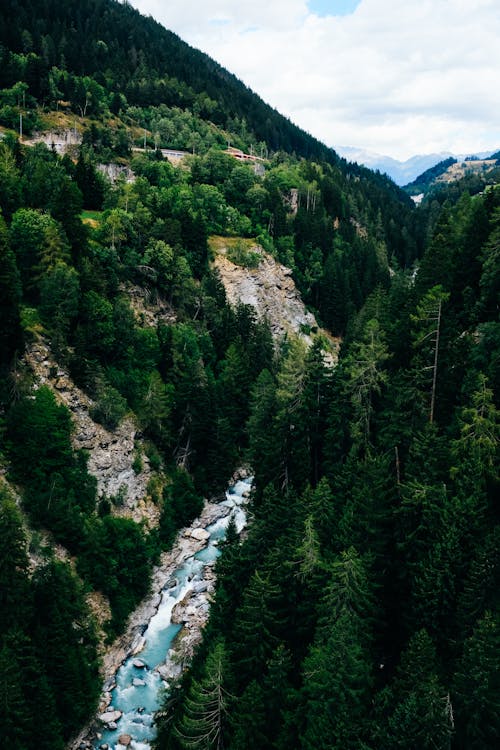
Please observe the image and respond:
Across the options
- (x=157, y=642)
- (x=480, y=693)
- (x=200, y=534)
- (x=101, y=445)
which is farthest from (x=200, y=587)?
(x=480, y=693)

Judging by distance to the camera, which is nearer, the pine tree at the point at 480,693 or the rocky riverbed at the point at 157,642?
the pine tree at the point at 480,693

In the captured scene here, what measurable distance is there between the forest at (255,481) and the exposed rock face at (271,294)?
533 centimetres

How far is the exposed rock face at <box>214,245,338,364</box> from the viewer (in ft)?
275

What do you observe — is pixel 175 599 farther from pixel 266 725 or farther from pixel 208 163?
pixel 208 163

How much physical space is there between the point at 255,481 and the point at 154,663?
17242 mm

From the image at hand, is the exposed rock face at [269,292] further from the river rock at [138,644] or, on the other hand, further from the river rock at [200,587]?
the river rock at [138,644]

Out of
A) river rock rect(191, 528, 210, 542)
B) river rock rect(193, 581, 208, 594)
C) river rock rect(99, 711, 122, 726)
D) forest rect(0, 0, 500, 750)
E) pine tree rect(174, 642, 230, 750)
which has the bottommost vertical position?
river rock rect(99, 711, 122, 726)

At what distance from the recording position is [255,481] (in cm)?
5044

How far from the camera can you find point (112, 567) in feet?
144

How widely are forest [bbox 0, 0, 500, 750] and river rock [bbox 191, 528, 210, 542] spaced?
173 cm

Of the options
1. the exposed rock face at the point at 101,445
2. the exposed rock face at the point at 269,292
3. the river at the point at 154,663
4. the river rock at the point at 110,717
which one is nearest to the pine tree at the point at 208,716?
the river at the point at 154,663

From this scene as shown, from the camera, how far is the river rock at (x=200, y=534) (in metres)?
53.7

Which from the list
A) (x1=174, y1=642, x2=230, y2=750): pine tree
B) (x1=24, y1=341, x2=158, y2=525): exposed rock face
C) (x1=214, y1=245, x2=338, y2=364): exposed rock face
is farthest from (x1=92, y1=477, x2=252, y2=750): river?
(x1=214, y1=245, x2=338, y2=364): exposed rock face

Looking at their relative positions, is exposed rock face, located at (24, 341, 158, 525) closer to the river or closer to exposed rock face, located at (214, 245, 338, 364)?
the river
